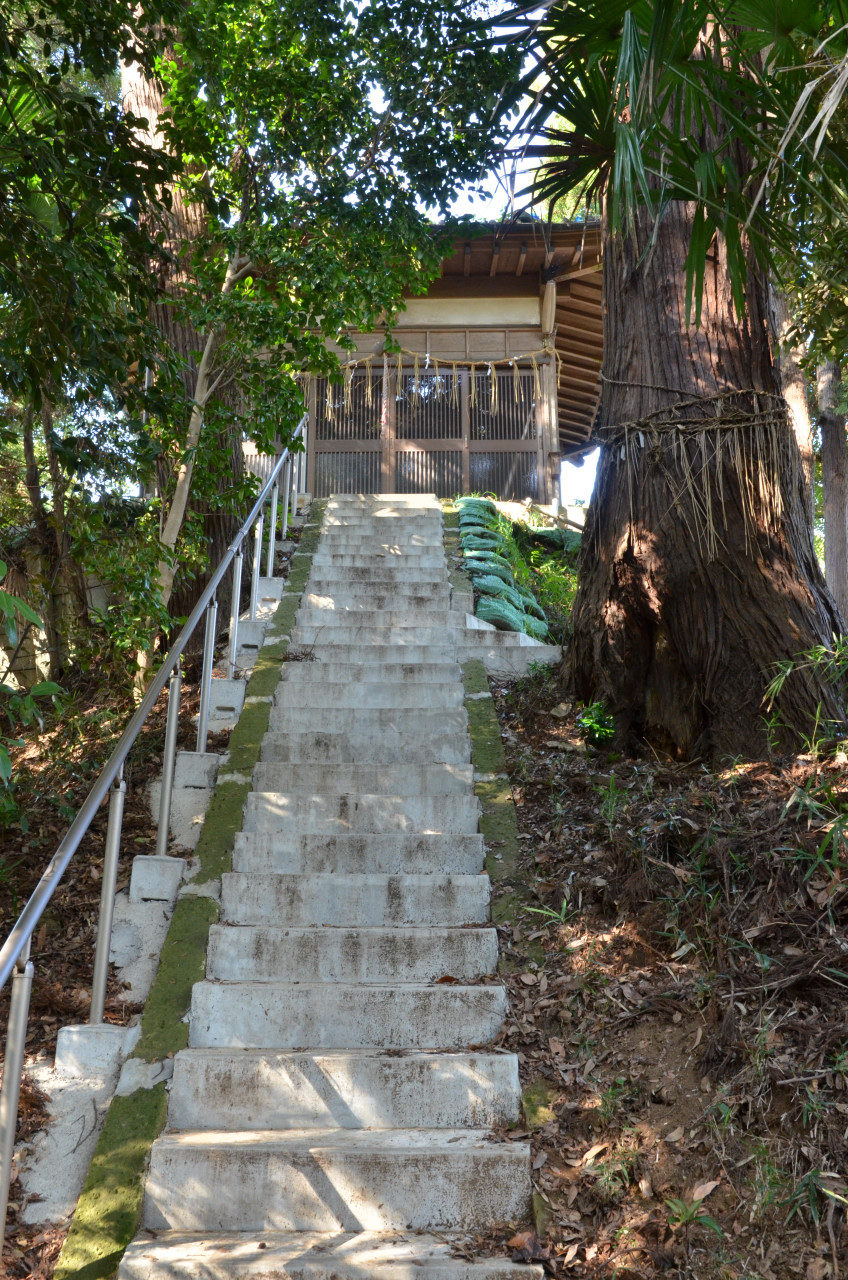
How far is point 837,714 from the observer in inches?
151

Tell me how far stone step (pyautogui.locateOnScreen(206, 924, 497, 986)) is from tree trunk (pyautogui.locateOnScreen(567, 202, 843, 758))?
1.44m

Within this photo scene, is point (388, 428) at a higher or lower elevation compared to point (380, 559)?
higher

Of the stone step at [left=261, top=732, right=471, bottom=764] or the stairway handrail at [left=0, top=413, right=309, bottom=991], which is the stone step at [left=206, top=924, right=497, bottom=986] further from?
the stone step at [left=261, top=732, right=471, bottom=764]

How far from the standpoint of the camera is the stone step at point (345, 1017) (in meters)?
3.09

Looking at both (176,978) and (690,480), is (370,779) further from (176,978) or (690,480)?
(690,480)

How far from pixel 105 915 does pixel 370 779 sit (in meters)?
1.48

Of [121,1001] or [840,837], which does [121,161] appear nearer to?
[121,1001]

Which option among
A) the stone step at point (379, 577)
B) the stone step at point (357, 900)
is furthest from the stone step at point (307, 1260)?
the stone step at point (379, 577)

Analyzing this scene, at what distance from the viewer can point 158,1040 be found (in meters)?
3.03

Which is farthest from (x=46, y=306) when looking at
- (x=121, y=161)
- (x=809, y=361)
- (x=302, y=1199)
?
(x=809, y=361)

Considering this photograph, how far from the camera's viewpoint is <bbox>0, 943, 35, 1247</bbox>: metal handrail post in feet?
7.01

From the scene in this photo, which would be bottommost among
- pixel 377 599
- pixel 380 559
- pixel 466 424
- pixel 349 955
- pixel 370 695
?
pixel 349 955

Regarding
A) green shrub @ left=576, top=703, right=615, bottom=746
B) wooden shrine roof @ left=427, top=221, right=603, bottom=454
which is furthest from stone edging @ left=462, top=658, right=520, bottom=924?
wooden shrine roof @ left=427, top=221, right=603, bottom=454

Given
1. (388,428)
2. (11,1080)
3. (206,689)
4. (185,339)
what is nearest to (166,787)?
(206,689)
